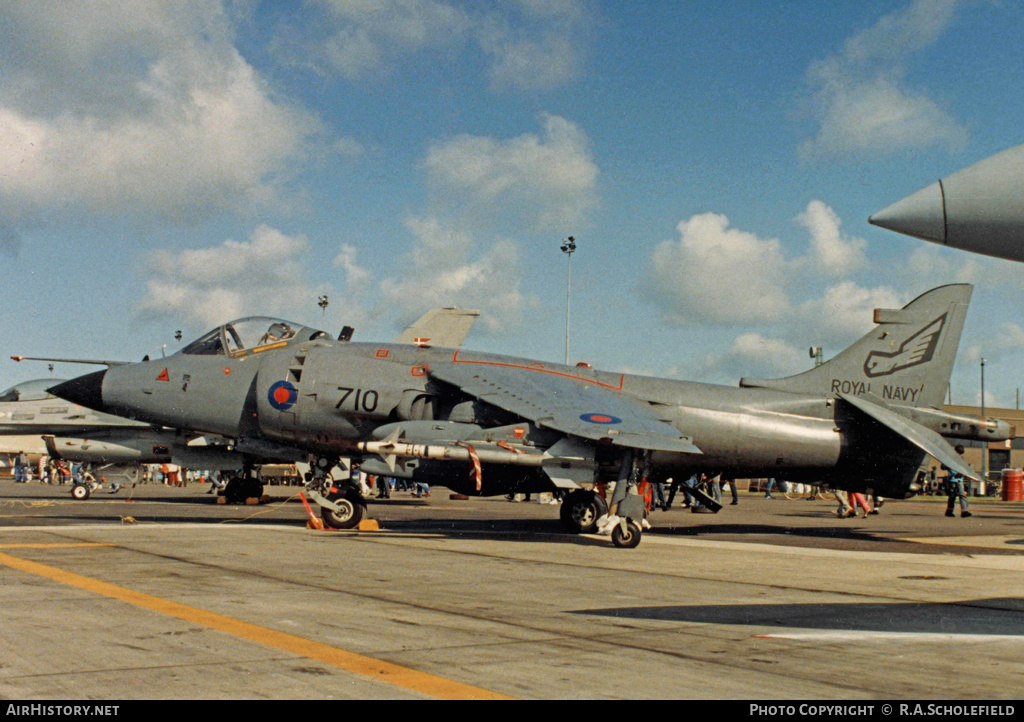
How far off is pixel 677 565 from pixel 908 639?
5.14 metres

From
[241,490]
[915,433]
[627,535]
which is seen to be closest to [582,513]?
[627,535]

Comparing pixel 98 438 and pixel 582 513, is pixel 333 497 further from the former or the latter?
pixel 98 438

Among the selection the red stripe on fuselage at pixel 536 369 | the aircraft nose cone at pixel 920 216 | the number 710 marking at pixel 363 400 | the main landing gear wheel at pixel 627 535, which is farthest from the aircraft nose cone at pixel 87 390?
the aircraft nose cone at pixel 920 216

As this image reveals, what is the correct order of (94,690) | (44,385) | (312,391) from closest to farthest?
(94,690)
(312,391)
(44,385)

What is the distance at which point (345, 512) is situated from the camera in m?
15.9

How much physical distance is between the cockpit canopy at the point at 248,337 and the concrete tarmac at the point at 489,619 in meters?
4.11

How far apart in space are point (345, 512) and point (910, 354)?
36.9 ft

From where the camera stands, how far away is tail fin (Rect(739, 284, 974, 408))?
17062 mm

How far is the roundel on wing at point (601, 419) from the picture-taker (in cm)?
1366

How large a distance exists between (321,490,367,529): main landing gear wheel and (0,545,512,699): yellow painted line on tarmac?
7139mm

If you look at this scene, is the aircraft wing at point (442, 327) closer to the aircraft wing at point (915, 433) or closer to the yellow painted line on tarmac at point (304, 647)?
the aircraft wing at point (915, 433)
